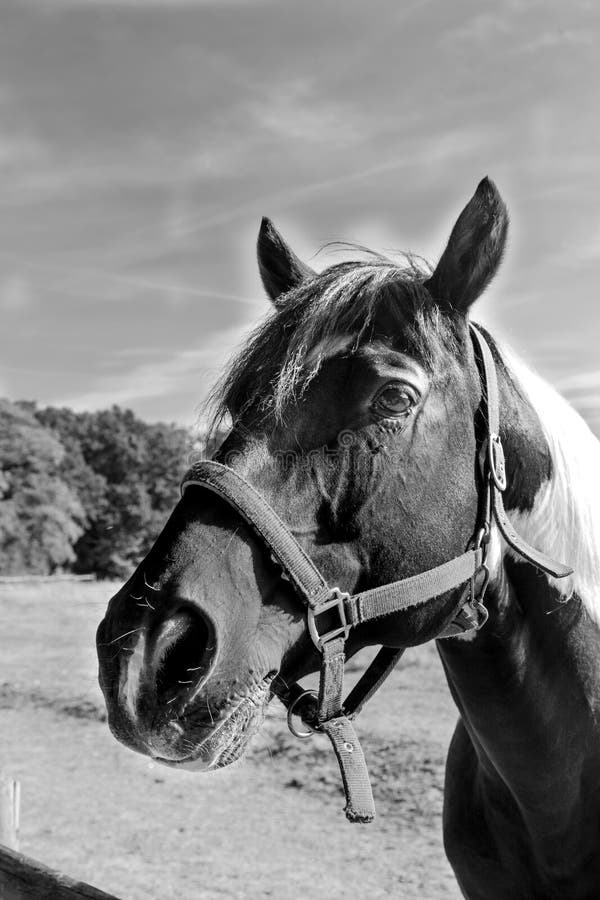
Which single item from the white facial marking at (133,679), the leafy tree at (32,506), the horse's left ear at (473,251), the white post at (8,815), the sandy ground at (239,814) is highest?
the leafy tree at (32,506)

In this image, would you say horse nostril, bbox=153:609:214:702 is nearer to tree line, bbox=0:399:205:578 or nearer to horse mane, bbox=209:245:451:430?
horse mane, bbox=209:245:451:430

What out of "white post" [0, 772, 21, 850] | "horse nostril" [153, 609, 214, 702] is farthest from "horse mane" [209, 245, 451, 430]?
"white post" [0, 772, 21, 850]

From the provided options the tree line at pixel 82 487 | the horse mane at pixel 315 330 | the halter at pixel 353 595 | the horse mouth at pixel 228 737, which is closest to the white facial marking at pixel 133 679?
the horse mouth at pixel 228 737

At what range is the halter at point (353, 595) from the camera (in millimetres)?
1801

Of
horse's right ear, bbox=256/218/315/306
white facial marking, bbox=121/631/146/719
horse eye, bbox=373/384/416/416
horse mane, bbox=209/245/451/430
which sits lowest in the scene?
white facial marking, bbox=121/631/146/719

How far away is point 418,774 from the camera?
7.76m

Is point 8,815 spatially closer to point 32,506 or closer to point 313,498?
point 313,498

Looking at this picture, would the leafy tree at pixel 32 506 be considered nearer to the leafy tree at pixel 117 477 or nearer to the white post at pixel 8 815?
the leafy tree at pixel 117 477

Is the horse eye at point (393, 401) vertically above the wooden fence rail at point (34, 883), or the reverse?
the horse eye at point (393, 401)

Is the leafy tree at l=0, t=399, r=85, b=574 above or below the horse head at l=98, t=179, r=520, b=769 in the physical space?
above

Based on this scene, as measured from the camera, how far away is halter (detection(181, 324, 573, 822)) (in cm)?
180

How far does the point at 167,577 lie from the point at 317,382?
24.1 inches

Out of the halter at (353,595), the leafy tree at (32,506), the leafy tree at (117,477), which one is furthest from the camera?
the leafy tree at (117,477)

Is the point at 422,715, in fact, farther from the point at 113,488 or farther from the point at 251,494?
the point at 113,488
